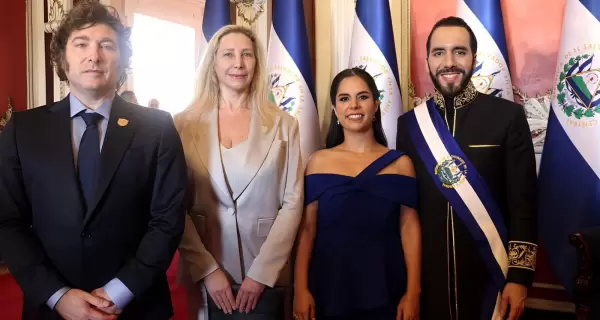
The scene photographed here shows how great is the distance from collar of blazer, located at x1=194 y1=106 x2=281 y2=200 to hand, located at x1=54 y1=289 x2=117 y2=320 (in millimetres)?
464

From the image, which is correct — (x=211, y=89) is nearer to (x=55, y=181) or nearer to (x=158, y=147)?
(x=158, y=147)

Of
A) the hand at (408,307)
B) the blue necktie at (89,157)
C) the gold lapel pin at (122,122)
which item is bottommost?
the hand at (408,307)

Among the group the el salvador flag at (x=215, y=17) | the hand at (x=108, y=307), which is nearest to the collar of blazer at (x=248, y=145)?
the hand at (x=108, y=307)

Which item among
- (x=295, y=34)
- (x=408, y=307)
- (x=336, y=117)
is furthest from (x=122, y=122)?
(x=295, y=34)

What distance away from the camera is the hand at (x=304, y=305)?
4.93 ft

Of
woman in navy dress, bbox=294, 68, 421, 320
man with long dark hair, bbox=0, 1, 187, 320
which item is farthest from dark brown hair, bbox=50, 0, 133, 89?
woman in navy dress, bbox=294, 68, 421, 320

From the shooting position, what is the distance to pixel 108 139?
1.22 m

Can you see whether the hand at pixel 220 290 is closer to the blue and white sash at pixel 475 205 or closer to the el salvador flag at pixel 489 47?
the blue and white sash at pixel 475 205

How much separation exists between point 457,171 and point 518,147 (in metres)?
0.19

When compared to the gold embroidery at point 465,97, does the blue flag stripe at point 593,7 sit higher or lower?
A: higher

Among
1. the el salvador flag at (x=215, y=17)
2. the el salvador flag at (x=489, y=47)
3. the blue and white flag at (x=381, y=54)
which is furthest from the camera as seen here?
the el salvador flag at (x=215, y=17)

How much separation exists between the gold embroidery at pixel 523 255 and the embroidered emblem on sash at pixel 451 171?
25 cm

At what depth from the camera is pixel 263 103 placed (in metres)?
1.60

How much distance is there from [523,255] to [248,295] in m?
0.82
